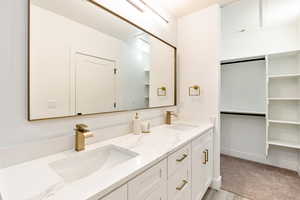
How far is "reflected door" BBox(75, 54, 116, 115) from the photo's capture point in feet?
3.40

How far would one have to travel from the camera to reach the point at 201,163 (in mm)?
1499

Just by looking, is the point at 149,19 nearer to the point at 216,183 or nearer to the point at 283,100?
the point at 216,183


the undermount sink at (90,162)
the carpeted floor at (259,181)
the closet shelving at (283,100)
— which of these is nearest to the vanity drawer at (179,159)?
the undermount sink at (90,162)

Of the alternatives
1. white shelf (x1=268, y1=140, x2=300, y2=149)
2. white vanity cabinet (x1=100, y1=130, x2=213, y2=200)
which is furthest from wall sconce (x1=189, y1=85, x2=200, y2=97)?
white shelf (x1=268, y1=140, x2=300, y2=149)

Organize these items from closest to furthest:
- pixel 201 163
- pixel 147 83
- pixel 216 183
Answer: pixel 201 163 < pixel 147 83 < pixel 216 183

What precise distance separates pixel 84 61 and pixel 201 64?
4.91 ft

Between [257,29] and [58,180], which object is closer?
[58,180]

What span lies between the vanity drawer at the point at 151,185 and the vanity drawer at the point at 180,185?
3.9 inches

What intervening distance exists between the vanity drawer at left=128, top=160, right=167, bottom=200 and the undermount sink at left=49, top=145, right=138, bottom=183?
0.16 metres

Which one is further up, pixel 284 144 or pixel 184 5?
pixel 184 5

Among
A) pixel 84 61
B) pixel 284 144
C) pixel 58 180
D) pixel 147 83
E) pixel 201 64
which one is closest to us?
pixel 58 180

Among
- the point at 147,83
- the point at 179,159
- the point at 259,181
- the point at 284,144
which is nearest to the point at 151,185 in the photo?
the point at 179,159

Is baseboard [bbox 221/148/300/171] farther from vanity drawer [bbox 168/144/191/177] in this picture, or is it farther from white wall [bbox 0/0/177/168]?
white wall [bbox 0/0/177/168]

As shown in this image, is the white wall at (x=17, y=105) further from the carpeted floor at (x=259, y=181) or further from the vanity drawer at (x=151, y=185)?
the carpeted floor at (x=259, y=181)
